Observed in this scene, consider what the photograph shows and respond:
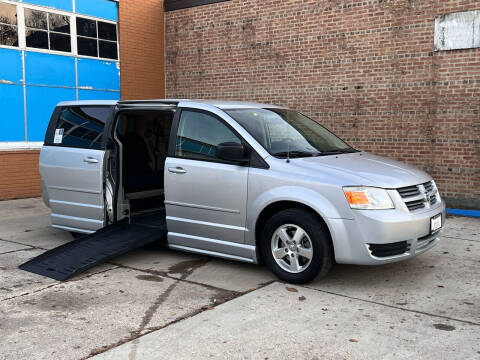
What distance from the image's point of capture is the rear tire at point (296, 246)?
4.80 meters

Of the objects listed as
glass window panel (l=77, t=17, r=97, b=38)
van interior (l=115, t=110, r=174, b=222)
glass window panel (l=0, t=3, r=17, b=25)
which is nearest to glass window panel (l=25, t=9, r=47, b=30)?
glass window panel (l=0, t=3, r=17, b=25)

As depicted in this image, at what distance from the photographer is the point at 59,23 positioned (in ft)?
38.0

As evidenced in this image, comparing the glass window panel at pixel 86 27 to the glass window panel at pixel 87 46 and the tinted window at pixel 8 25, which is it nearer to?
the glass window panel at pixel 87 46

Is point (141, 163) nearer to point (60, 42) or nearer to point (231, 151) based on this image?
point (231, 151)

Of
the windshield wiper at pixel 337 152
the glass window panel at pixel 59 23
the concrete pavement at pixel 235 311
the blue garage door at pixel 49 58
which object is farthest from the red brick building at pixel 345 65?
the windshield wiper at pixel 337 152

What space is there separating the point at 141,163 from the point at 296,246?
2.99 m

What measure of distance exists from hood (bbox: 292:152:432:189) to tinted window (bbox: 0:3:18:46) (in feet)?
27.1

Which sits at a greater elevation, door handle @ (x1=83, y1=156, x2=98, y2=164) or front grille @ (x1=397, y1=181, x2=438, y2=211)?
door handle @ (x1=83, y1=156, x2=98, y2=164)

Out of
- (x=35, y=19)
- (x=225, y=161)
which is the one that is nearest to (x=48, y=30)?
(x=35, y=19)

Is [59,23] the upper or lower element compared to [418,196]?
upper

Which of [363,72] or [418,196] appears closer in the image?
[418,196]

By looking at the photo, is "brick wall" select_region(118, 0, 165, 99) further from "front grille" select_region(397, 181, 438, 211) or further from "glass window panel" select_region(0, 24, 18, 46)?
"front grille" select_region(397, 181, 438, 211)

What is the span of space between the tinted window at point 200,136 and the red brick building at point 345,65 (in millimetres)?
5569

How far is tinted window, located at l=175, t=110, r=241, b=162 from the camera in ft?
18.2
